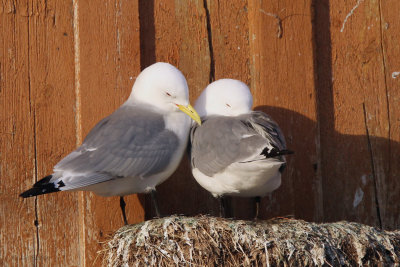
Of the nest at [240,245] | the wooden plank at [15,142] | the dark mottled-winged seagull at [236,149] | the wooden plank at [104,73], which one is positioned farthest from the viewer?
the wooden plank at [104,73]

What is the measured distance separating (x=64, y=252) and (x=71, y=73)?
96 centimetres

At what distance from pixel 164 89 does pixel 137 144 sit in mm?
431

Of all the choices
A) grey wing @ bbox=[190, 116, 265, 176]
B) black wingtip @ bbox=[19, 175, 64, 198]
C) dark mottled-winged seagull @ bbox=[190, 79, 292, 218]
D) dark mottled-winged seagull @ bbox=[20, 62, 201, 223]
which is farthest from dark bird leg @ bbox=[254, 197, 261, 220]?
black wingtip @ bbox=[19, 175, 64, 198]

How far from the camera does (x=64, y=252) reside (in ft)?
11.2

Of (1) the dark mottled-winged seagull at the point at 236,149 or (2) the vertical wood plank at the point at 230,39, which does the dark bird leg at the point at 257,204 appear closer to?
(1) the dark mottled-winged seagull at the point at 236,149

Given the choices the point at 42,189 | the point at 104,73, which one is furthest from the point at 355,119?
the point at 42,189

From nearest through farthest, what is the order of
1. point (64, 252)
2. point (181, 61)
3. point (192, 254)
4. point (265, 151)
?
1. point (192, 254)
2. point (265, 151)
3. point (64, 252)
4. point (181, 61)

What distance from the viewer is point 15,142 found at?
11.2 ft

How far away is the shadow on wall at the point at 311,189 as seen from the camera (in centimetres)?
375

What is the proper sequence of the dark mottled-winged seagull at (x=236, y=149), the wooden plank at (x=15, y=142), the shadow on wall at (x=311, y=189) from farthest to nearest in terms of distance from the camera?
the shadow on wall at (x=311, y=189) → the wooden plank at (x=15, y=142) → the dark mottled-winged seagull at (x=236, y=149)

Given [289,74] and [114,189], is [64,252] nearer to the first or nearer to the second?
[114,189]

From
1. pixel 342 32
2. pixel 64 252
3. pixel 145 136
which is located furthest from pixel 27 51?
pixel 342 32

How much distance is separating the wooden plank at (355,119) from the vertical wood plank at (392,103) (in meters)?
0.03

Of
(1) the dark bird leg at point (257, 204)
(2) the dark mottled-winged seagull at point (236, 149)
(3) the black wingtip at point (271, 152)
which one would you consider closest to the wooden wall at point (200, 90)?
(1) the dark bird leg at point (257, 204)
